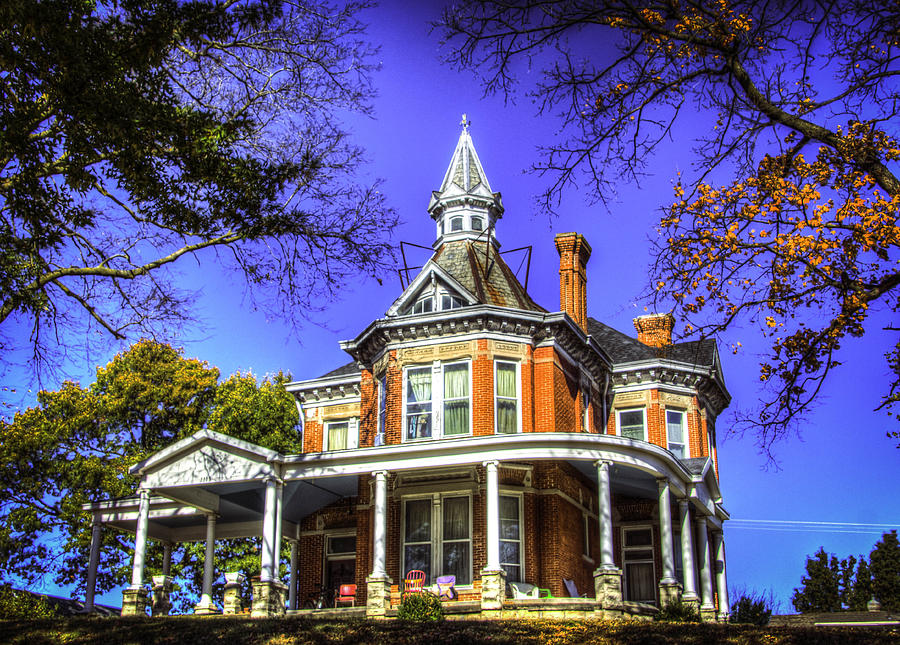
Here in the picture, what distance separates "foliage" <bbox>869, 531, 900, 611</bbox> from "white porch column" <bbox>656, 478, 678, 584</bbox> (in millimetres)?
21826

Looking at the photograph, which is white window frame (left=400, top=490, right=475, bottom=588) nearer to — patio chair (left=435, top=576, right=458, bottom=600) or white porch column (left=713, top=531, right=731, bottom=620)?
patio chair (left=435, top=576, right=458, bottom=600)

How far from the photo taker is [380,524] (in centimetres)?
2264

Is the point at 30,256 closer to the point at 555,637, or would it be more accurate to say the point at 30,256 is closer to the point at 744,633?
the point at 555,637

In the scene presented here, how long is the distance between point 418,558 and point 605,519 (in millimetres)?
5532

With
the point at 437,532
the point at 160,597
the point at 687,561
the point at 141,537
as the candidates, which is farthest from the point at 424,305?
the point at 160,597

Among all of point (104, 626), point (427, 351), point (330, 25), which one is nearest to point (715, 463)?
point (427, 351)

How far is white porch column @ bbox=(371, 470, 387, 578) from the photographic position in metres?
22.0

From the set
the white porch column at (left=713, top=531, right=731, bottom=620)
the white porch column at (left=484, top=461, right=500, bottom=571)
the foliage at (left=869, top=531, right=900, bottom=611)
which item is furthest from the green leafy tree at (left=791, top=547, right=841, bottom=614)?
the white porch column at (left=484, top=461, right=500, bottom=571)

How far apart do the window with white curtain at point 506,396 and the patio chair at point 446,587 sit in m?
4.34

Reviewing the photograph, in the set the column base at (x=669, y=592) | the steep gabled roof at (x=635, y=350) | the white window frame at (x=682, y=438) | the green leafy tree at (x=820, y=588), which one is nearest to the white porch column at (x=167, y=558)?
the column base at (x=669, y=592)

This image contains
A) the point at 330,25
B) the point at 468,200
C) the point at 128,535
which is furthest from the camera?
the point at 128,535

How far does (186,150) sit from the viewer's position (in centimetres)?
1334

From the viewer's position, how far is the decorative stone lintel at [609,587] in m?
20.2

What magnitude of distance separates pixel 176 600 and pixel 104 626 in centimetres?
1966
